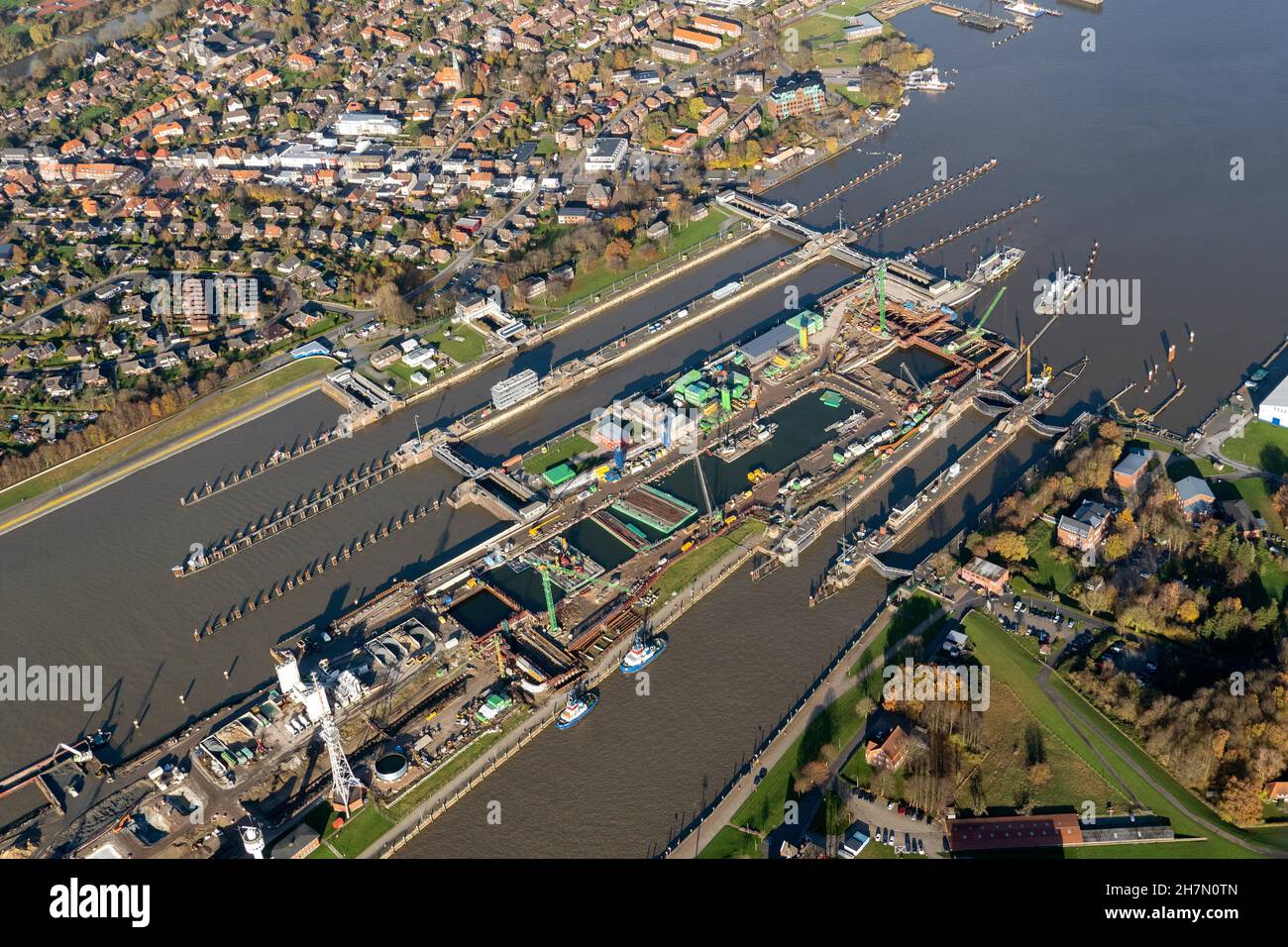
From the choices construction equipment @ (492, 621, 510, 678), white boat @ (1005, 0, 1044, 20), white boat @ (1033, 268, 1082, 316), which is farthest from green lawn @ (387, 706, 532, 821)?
white boat @ (1005, 0, 1044, 20)

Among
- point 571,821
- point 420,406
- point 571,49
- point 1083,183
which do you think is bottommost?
point 571,821

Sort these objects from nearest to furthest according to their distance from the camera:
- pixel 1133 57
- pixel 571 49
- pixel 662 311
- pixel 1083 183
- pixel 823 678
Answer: pixel 823 678, pixel 662 311, pixel 1083 183, pixel 1133 57, pixel 571 49

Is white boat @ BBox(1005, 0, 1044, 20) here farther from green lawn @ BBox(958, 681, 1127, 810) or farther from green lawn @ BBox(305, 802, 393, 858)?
green lawn @ BBox(305, 802, 393, 858)

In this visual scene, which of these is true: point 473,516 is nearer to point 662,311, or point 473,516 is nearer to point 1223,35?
point 662,311

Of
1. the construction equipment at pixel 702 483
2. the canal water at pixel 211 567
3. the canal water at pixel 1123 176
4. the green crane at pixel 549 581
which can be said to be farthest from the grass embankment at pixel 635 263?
the green crane at pixel 549 581

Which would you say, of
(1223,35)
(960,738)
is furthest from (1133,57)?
(960,738)

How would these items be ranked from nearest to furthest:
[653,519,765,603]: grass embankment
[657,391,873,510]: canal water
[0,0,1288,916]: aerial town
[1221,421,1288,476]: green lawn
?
[0,0,1288,916]: aerial town, [653,519,765,603]: grass embankment, [1221,421,1288,476]: green lawn, [657,391,873,510]: canal water
